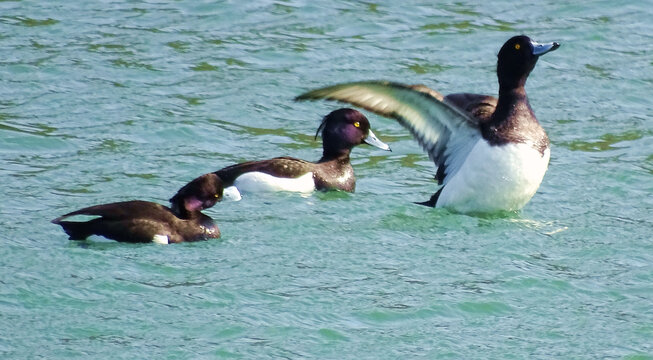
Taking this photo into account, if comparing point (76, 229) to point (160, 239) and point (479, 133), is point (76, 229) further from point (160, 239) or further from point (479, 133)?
point (479, 133)

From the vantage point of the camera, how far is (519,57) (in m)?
10.8

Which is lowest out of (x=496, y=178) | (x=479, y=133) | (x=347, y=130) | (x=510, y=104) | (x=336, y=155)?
(x=336, y=155)

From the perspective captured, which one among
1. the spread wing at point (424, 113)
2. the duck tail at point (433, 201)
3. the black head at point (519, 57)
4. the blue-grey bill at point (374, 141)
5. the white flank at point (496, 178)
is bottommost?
the duck tail at point (433, 201)

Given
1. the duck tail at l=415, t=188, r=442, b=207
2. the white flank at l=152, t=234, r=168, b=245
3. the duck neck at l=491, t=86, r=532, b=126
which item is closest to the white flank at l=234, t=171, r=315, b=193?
the duck tail at l=415, t=188, r=442, b=207

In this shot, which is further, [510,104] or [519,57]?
[519,57]

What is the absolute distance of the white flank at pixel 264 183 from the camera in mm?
11547

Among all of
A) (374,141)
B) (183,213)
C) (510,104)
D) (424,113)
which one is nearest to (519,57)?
(510,104)

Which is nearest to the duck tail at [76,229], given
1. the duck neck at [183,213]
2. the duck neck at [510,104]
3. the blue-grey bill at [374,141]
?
the duck neck at [183,213]

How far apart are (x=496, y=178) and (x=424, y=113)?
0.72 meters

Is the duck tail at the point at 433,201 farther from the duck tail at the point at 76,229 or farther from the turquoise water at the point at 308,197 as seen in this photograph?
the duck tail at the point at 76,229

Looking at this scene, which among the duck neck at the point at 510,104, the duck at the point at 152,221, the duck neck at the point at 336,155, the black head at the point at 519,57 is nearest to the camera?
the duck at the point at 152,221

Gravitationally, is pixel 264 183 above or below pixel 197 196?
below

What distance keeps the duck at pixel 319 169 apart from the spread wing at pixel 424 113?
1.10m

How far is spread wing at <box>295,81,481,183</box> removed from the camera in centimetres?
1052
